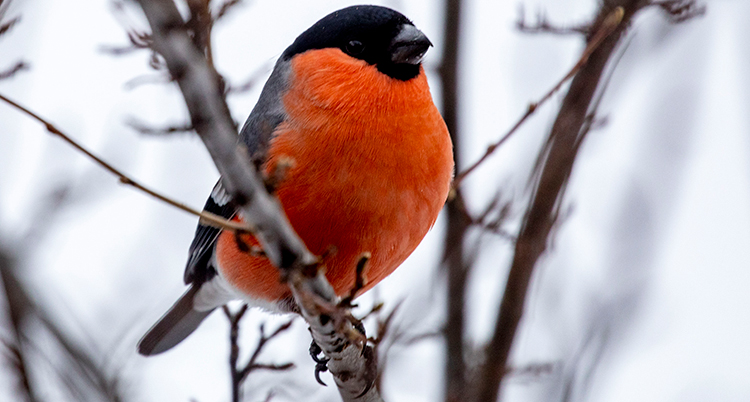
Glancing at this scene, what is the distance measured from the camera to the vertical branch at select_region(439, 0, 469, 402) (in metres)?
4.59

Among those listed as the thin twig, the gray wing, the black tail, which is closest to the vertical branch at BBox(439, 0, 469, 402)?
the thin twig

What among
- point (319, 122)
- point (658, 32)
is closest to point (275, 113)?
point (319, 122)

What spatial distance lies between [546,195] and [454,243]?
94 cm

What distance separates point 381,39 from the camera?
3.81m

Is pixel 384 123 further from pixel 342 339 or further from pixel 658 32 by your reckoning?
pixel 658 32

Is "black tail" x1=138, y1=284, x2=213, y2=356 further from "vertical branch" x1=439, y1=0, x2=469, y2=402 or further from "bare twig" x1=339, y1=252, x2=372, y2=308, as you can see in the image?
"bare twig" x1=339, y1=252, x2=372, y2=308

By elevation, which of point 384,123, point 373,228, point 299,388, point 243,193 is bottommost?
point 299,388

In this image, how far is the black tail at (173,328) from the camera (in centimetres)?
513

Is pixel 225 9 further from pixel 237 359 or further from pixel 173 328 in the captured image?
pixel 173 328

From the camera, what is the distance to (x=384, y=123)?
354cm

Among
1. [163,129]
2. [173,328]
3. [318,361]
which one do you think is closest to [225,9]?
[163,129]

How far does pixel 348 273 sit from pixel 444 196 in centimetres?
54

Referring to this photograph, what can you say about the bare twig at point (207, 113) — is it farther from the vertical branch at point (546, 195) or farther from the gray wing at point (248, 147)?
the vertical branch at point (546, 195)

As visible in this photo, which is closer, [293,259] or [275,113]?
[293,259]
